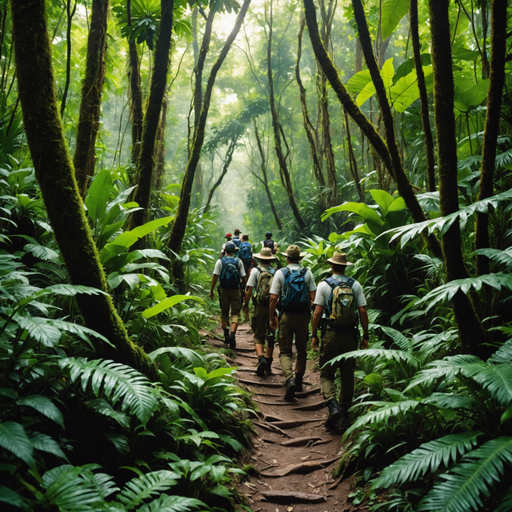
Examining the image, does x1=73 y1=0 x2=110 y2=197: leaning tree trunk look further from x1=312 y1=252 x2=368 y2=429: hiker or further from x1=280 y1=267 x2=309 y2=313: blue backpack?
x1=312 y1=252 x2=368 y2=429: hiker

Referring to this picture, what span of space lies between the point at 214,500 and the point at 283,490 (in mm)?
822

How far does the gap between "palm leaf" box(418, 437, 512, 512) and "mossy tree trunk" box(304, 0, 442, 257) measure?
2.05m

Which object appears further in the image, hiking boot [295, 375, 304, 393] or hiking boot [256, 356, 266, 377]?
hiking boot [256, 356, 266, 377]

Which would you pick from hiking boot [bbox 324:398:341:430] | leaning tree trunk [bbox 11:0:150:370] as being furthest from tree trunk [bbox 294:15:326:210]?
leaning tree trunk [bbox 11:0:150:370]

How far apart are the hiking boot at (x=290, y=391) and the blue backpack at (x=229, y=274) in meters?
2.57

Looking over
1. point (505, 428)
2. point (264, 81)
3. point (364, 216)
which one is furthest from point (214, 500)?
point (264, 81)

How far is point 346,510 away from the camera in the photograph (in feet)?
9.62

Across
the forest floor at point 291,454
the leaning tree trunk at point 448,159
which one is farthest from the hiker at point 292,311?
the leaning tree trunk at point 448,159

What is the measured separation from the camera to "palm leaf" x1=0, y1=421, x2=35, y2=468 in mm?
1730

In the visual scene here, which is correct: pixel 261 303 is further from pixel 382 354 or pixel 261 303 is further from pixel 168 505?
pixel 168 505

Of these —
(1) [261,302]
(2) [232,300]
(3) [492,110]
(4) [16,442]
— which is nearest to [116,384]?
(4) [16,442]

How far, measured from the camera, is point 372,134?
4336mm

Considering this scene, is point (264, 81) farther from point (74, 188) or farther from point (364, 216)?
point (74, 188)

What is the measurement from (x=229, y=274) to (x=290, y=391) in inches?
109
